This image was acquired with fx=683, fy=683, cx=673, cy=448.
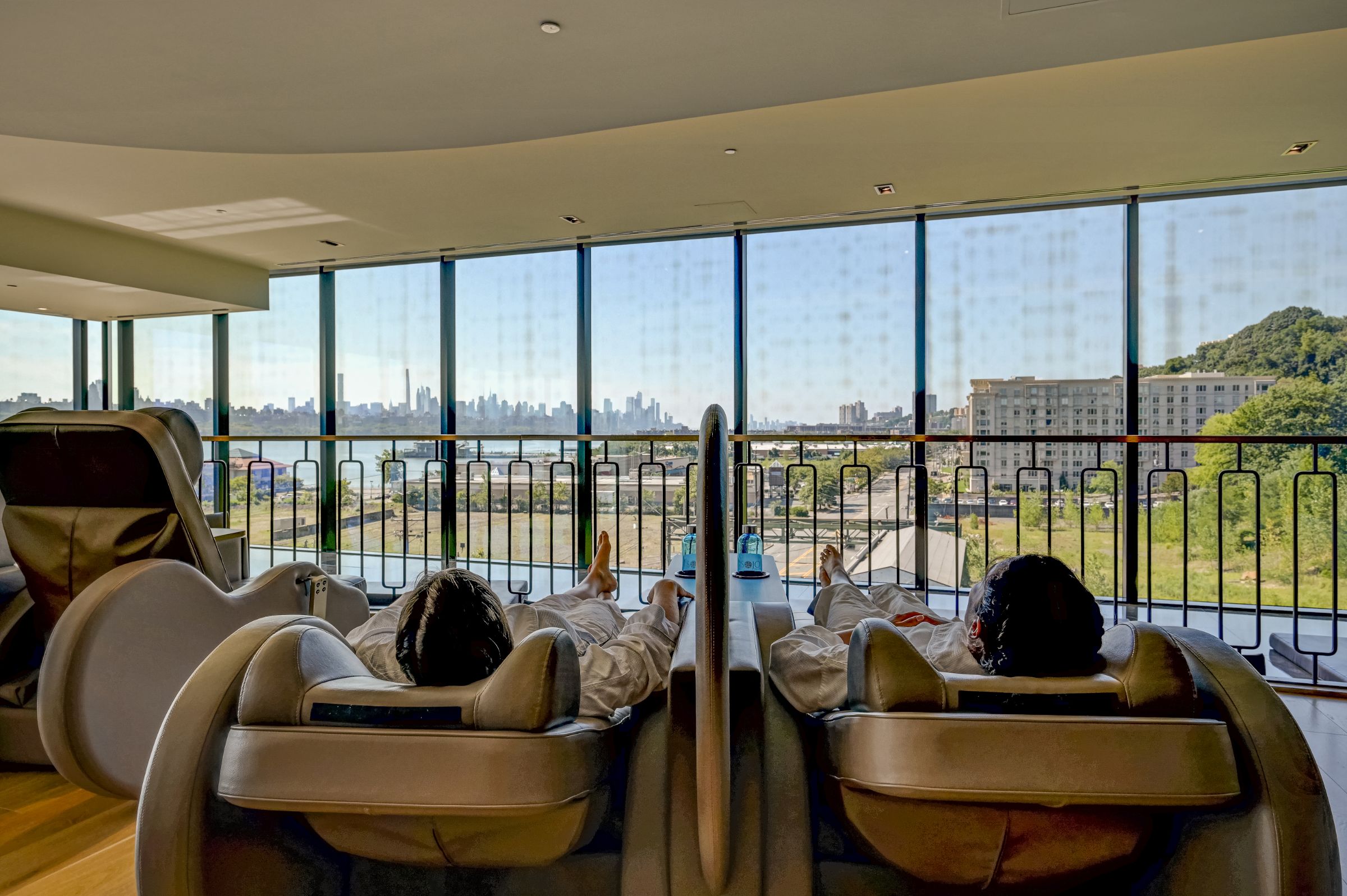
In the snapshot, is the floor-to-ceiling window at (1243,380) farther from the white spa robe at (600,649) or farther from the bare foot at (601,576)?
the white spa robe at (600,649)

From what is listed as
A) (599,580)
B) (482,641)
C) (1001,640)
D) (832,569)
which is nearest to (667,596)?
(599,580)

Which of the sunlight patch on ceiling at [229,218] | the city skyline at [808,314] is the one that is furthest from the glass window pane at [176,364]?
the sunlight patch on ceiling at [229,218]

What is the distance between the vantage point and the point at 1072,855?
104cm

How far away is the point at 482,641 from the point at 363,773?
0.26 m

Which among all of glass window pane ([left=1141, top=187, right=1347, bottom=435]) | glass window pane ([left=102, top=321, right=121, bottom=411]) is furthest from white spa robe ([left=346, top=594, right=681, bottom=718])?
glass window pane ([left=102, top=321, right=121, bottom=411])

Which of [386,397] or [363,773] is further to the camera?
[386,397]

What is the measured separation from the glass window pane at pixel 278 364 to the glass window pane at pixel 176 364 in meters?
0.27

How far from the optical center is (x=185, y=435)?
2266 mm

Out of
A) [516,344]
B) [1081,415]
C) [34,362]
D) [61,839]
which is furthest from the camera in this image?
[34,362]

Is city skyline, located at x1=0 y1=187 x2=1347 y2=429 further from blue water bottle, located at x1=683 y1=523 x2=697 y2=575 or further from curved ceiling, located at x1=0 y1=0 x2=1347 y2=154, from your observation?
curved ceiling, located at x1=0 y1=0 x2=1347 y2=154

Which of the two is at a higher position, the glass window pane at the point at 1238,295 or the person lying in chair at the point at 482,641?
the glass window pane at the point at 1238,295

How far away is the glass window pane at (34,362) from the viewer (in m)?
5.51

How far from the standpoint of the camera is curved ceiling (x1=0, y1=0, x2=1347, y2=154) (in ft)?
6.70

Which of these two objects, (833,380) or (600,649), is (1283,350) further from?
(600,649)
